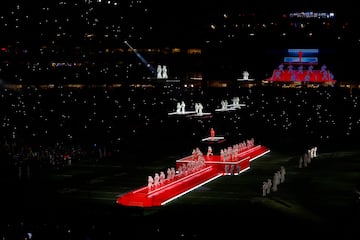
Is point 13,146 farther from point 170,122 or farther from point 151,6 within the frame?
point 151,6

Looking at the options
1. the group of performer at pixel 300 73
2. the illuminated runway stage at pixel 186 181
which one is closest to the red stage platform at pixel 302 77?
the group of performer at pixel 300 73

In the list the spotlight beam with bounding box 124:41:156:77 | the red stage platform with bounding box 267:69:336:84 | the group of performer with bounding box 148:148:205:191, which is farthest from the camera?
the spotlight beam with bounding box 124:41:156:77

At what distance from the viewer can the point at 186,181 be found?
26781mm

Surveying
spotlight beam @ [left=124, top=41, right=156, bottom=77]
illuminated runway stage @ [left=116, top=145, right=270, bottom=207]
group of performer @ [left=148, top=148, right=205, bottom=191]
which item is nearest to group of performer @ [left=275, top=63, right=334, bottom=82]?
spotlight beam @ [left=124, top=41, right=156, bottom=77]

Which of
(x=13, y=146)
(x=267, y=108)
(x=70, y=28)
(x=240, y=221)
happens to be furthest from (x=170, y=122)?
(x=70, y=28)

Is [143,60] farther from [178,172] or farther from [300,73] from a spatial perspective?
[178,172]

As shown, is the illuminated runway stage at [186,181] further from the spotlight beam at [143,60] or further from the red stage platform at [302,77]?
the spotlight beam at [143,60]

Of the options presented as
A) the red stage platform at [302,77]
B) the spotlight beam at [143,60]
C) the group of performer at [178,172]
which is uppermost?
the spotlight beam at [143,60]

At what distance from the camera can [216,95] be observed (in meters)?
80.8

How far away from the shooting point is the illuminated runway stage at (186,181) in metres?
23.9

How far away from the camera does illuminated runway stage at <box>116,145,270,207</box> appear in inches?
940

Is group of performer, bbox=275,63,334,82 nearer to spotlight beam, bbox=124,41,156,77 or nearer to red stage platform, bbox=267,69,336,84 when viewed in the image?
red stage platform, bbox=267,69,336,84

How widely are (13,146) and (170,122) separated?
19059mm

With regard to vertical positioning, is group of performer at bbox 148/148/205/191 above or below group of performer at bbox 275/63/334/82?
below
